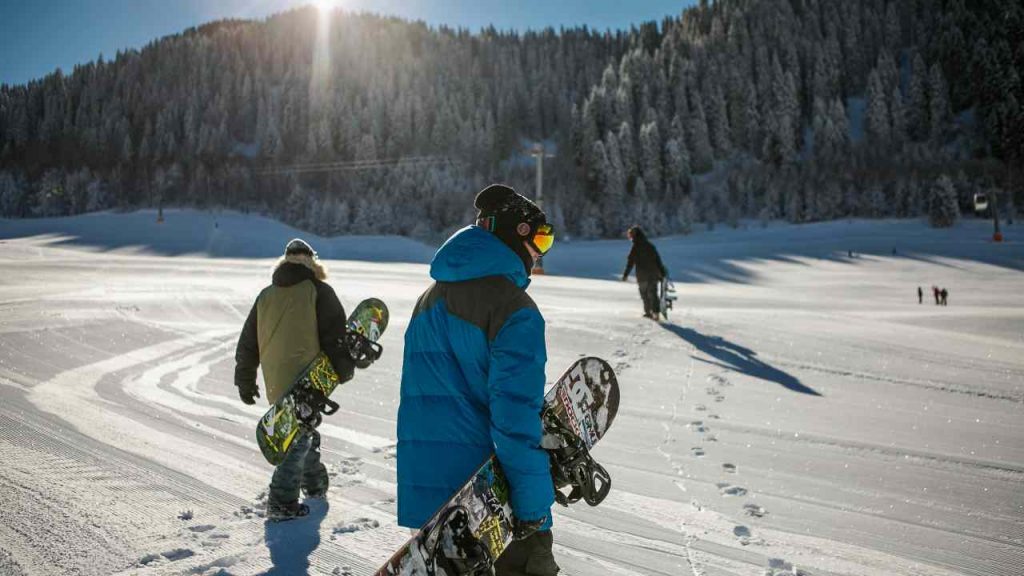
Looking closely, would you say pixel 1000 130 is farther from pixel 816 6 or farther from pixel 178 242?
pixel 178 242

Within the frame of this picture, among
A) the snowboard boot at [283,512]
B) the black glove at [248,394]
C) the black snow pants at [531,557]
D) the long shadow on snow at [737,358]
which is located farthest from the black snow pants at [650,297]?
the black snow pants at [531,557]

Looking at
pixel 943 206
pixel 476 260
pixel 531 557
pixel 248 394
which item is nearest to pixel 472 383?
pixel 476 260

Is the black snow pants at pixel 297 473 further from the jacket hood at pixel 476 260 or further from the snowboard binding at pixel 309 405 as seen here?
the jacket hood at pixel 476 260

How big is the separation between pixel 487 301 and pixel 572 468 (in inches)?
31.3

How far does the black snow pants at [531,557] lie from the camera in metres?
1.96

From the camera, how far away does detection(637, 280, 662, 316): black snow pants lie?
11.6 meters

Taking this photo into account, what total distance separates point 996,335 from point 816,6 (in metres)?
111

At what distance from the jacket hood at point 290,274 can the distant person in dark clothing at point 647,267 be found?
860cm

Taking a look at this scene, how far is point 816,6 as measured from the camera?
3880 inches

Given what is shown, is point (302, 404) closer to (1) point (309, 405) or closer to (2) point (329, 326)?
(1) point (309, 405)

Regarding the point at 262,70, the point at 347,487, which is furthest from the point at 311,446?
the point at 262,70

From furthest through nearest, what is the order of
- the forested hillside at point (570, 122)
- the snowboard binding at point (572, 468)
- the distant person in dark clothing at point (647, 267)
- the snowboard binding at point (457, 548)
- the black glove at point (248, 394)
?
1. the forested hillside at point (570, 122)
2. the distant person in dark clothing at point (647, 267)
3. the black glove at point (248, 394)
4. the snowboard binding at point (572, 468)
5. the snowboard binding at point (457, 548)

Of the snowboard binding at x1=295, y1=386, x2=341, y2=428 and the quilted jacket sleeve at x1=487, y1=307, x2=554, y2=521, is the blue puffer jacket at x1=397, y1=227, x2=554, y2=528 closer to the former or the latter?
the quilted jacket sleeve at x1=487, y1=307, x2=554, y2=521

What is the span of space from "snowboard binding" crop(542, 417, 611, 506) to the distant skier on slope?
233 millimetres
